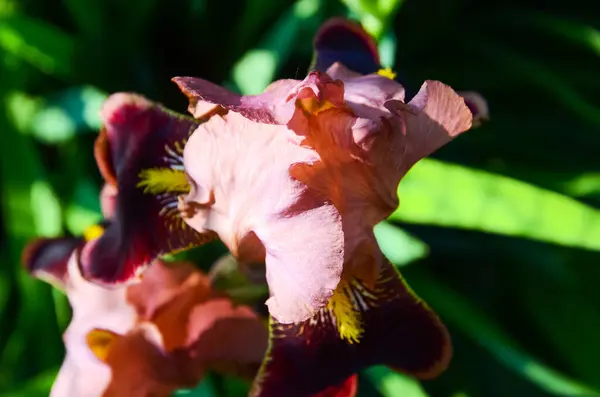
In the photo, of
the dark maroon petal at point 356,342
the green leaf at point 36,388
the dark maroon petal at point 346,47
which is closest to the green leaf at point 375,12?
the dark maroon petal at point 346,47

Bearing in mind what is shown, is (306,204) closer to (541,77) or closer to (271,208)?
(271,208)

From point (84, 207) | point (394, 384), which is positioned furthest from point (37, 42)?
point (394, 384)

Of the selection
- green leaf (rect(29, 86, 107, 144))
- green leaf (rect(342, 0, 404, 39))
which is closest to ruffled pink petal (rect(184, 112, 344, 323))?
green leaf (rect(342, 0, 404, 39))

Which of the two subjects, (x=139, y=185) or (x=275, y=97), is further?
(x=139, y=185)

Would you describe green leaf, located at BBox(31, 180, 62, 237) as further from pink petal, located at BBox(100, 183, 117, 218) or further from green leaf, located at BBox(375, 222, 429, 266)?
green leaf, located at BBox(375, 222, 429, 266)

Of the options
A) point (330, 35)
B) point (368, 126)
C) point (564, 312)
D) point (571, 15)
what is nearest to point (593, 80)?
point (571, 15)
